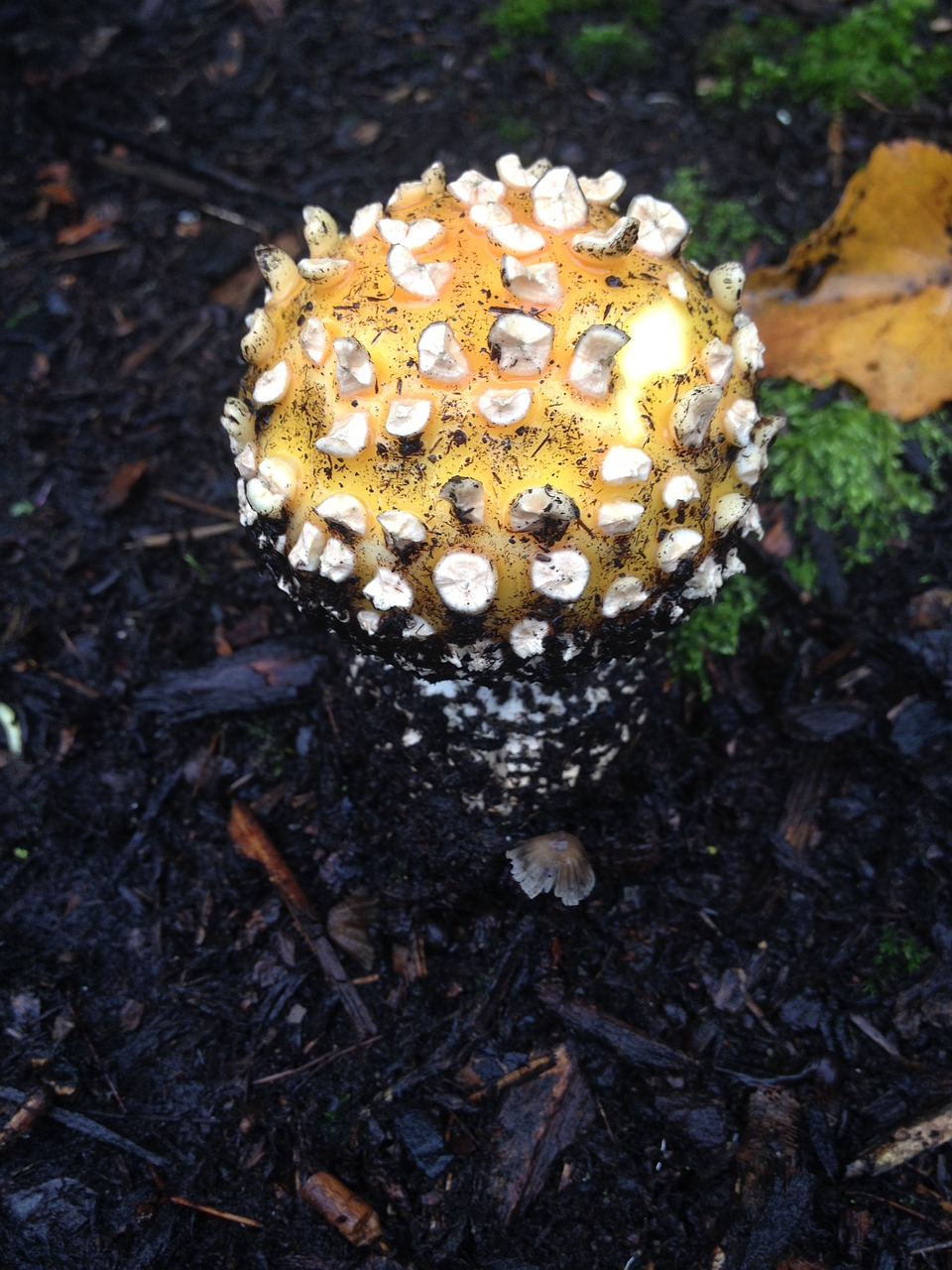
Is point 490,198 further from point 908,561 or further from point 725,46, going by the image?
point 725,46

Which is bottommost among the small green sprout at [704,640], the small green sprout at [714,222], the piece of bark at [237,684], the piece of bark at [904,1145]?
the piece of bark at [904,1145]

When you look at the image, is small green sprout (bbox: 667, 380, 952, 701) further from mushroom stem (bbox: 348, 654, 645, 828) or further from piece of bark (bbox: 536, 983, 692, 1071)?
piece of bark (bbox: 536, 983, 692, 1071)

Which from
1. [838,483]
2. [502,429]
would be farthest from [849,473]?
[502,429]

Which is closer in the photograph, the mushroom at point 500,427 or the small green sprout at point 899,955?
the mushroom at point 500,427

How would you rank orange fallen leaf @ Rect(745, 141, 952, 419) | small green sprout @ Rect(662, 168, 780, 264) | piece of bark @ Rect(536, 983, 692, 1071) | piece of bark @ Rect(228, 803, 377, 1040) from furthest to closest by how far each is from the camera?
small green sprout @ Rect(662, 168, 780, 264)
orange fallen leaf @ Rect(745, 141, 952, 419)
piece of bark @ Rect(228, 803, 377, 1040)
piece of bark @ Rect(536, 983, 692, 1071)

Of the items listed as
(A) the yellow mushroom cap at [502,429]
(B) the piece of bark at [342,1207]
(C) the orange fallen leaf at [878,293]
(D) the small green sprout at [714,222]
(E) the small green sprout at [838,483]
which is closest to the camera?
(A) the yellow mushroom cap at [502,429]

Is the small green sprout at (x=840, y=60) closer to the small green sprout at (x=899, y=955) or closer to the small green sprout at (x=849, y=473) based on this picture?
the small green sprout at (x=849, y=473)

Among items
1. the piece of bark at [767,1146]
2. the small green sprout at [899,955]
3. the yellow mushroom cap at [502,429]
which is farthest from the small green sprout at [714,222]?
the piece of bark at [767,1146]

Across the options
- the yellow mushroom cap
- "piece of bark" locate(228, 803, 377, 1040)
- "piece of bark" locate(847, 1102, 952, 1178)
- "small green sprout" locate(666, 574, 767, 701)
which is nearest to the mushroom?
the yellow mushroom cap
